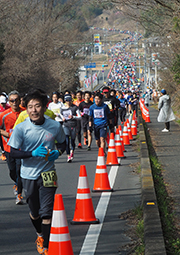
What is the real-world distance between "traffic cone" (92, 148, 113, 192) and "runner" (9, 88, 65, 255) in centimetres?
353

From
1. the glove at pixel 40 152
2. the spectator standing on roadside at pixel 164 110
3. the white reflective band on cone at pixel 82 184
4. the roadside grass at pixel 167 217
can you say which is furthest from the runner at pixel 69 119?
the glove at pixel 40 152

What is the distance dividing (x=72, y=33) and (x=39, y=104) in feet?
187

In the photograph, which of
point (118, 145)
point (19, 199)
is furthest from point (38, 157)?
point (118, 145)

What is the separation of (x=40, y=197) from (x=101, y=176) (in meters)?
3.65

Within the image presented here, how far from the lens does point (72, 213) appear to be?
24.3ft

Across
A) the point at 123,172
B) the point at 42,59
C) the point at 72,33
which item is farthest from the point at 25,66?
the point at 123,172

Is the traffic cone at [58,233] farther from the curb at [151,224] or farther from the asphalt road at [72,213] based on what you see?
the curb at [151,224]

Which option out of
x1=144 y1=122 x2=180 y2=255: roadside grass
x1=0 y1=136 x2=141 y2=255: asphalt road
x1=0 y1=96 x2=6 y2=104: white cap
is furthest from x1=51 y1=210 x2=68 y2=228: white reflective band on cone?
x1=0 y1=96 x2=6 y2=104: white cap

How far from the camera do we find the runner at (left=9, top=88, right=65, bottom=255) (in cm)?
504

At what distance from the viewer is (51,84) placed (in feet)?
144

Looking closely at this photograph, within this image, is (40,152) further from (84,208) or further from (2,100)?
(2,100)

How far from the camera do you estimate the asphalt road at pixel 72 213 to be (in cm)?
579

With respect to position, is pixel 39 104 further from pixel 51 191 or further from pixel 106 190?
pixel 106 190

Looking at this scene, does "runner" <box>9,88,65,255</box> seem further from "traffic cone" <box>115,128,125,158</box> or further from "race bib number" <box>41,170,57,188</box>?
"traffic cone" <box>115,128,125,158</box>
